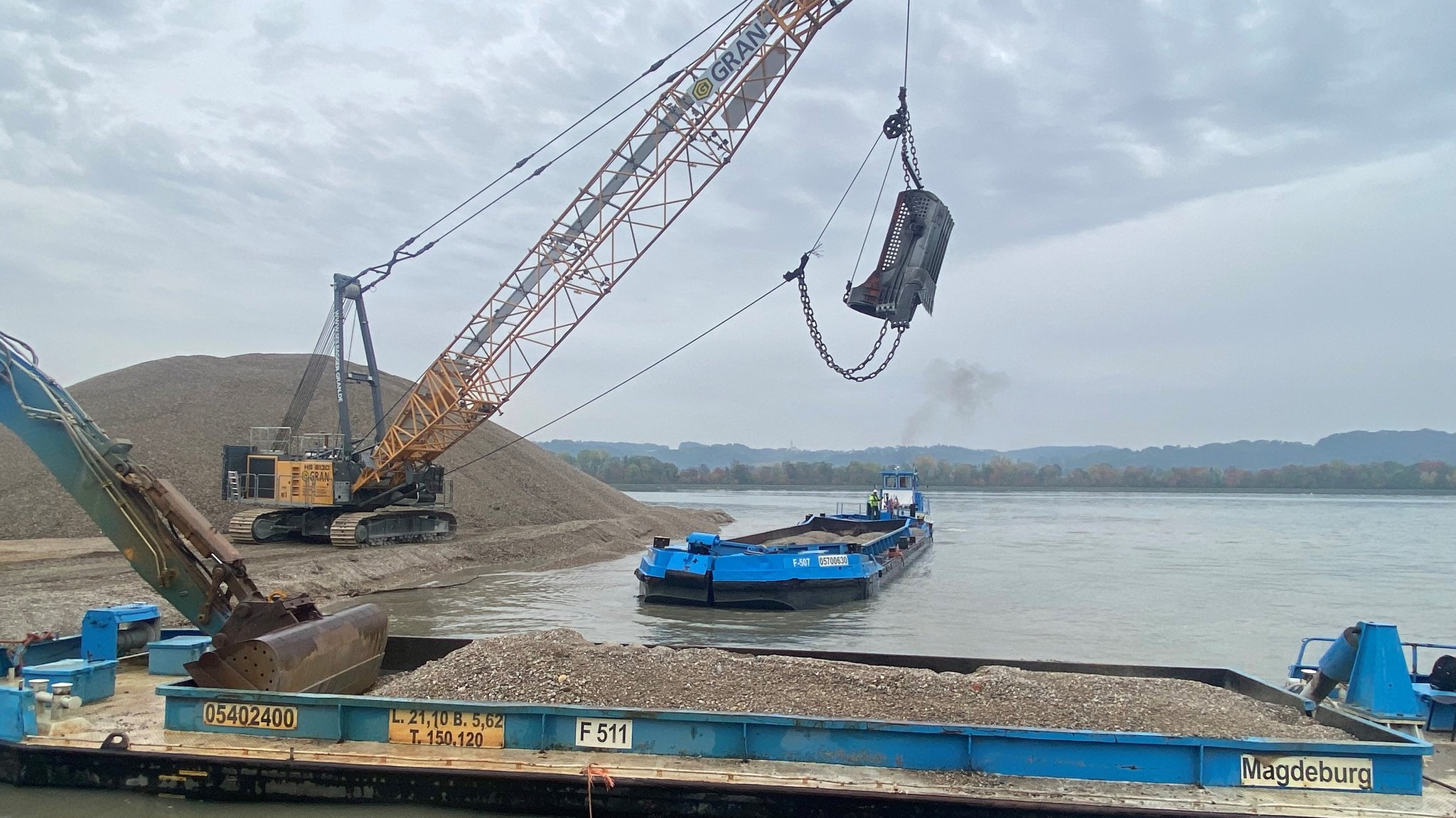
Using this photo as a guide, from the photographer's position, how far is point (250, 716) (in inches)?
241

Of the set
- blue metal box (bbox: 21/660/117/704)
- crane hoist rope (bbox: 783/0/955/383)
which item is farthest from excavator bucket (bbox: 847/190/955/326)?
blue metal box (bbox: 21/660/117/704)

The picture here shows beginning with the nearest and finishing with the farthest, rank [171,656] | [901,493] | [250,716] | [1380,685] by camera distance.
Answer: [250,716]
[1380,685]
[171,656]
[901,493]

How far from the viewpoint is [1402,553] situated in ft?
109

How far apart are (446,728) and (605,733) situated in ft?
3.58

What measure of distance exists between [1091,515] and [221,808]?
62815mm

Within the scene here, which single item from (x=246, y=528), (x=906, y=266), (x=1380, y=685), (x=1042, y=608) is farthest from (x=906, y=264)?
(x=246, y=528)

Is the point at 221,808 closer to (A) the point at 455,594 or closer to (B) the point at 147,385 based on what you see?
(A) the point at 455,594

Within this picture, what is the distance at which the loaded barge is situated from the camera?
5242 millimetres

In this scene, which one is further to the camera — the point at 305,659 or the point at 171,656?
the point at 171,656

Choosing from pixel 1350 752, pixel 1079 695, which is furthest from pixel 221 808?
pixel 1350 752

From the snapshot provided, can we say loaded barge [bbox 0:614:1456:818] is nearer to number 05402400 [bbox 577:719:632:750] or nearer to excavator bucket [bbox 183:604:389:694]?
number 05402400 [bbox 577:719:632:750]

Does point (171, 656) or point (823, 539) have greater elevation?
point (171, 656)

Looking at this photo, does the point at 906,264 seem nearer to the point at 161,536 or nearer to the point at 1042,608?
the point at 1042,608

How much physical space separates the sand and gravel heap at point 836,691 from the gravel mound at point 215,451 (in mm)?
23563
